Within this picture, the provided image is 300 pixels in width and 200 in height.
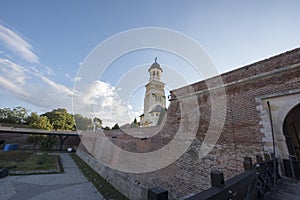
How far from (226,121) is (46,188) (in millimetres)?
9708

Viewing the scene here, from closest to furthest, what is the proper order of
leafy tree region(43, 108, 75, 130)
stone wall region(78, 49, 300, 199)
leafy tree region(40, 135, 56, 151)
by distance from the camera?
stone wall region(78, 49, 300, 199)
leafy tree region(40, 135, 56, 151)
leafy tree region(43, 108, 75, 130)

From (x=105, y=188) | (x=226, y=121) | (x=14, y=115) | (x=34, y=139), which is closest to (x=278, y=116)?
(x=226, y=121)

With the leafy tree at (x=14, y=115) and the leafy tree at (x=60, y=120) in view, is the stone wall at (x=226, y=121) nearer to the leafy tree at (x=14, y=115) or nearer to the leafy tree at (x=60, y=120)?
the leafy tree at (x=60, y=120)

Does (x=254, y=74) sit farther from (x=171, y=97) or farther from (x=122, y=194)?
(x=122, y=194)

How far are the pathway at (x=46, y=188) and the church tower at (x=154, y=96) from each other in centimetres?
1932

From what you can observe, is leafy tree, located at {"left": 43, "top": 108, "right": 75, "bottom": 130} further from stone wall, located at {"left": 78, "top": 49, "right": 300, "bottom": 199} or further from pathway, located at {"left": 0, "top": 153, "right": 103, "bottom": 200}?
stone wall, located at {"left": 78, "top": 49, "right": 300, "bottom": 199}

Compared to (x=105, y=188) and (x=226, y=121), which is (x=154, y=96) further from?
(x=226, y=121)

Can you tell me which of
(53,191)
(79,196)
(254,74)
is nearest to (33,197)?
(53,191)

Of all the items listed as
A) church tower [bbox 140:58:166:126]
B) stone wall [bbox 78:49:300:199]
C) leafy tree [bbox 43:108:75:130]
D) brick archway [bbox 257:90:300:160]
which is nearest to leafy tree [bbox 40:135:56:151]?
leafy tree [bbox 43:108:75:130]

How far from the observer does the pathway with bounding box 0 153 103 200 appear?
6777 mm

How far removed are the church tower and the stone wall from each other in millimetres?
20534

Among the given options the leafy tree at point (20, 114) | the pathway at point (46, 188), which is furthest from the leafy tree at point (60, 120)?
the pathway at point (46, 188)

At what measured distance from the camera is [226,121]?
5367mm

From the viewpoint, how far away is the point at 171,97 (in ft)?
25.9
